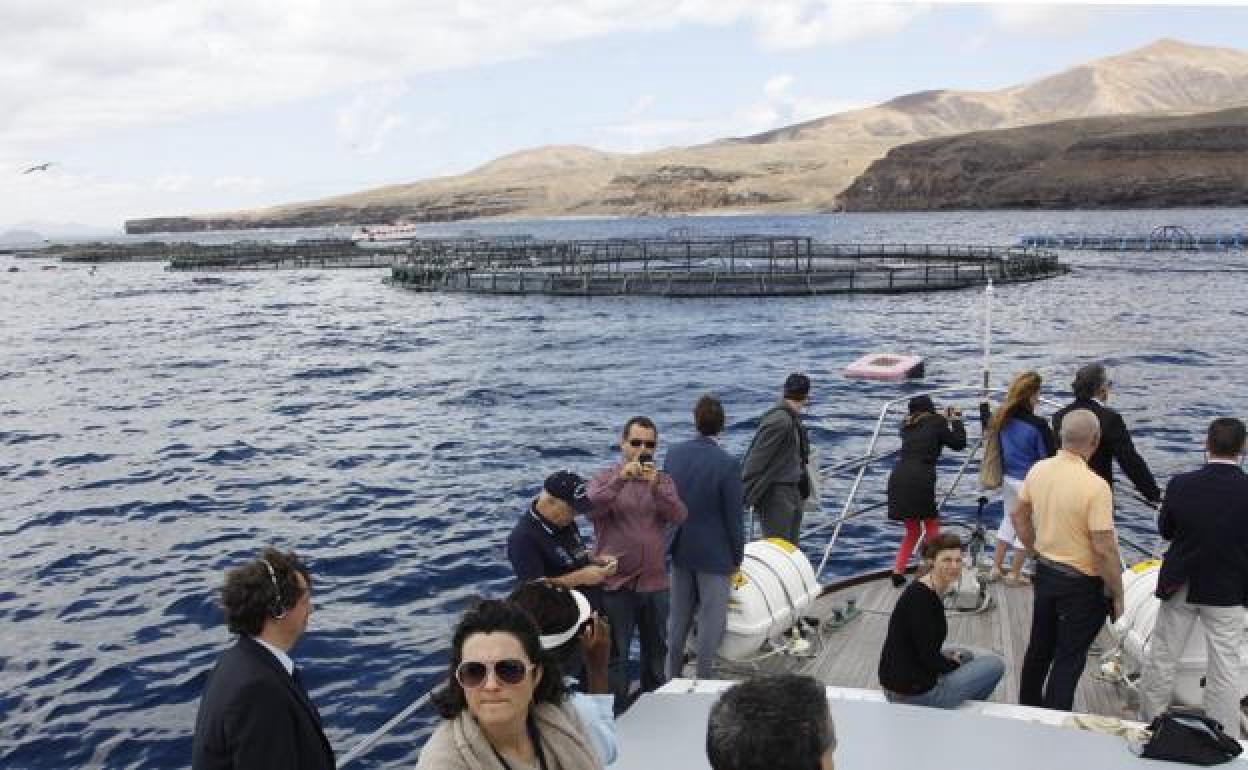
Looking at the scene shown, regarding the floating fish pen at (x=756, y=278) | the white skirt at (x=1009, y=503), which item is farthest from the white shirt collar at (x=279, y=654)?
the floating fish pen at (x=756, y=278)

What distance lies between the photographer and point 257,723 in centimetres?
412

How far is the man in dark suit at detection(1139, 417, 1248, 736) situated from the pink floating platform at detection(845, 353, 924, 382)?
24.3 meters

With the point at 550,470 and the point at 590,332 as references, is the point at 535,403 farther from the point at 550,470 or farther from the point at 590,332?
the point at 590,332

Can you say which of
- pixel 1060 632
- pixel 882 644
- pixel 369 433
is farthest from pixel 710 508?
pixel 369 433

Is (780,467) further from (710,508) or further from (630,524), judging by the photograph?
(630,524)

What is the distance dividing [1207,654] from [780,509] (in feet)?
13.2

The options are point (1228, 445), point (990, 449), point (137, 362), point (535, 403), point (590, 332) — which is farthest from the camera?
point (590, 332)

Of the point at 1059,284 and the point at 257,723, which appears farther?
the point at 1059,284

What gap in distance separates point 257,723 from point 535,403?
3102 centimetres

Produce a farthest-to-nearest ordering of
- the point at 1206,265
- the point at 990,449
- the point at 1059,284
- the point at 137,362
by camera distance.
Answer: the point at 1206,265, the point at 1059,284, the point at 137,362, the point at 990,449

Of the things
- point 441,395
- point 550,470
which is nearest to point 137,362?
point 441,395

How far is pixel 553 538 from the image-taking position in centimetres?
641

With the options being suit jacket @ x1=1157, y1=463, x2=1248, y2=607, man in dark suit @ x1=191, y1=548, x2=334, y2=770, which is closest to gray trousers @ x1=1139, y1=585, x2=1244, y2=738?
suit jacket @ x1=1157, y1=463, x2=1248, y2=607

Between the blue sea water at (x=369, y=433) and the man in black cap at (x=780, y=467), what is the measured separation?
484 cm
